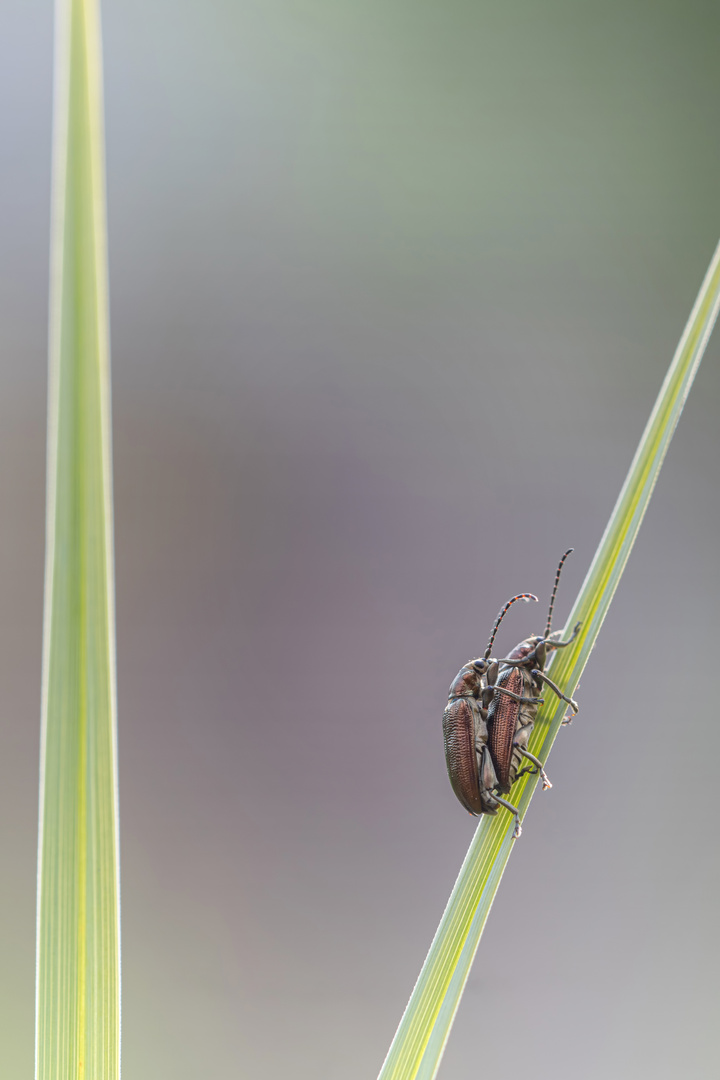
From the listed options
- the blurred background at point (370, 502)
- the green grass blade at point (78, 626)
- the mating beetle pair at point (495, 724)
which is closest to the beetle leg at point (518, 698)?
the mating beetle pair at point (495, 724)

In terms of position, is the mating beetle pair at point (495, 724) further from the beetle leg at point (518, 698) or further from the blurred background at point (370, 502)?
the blurred background at point (370, 502)

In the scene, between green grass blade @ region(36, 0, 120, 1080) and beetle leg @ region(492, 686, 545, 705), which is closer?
green grass blade @ region(36, 0, 120, 1080)

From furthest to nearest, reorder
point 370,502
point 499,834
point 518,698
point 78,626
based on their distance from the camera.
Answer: point 370,502
point 518,698
point 499,834
point 78,626

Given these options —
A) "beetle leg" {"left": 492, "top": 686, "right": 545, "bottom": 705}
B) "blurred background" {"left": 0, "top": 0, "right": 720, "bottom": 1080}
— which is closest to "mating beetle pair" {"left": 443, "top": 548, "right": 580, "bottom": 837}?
"beetle leg" {"left": 492, "top": 686, "right": 545, "bottom": 705}

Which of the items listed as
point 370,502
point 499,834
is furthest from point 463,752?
point 370,502

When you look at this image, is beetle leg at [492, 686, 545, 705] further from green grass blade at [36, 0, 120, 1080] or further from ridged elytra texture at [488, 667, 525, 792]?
green grass blade at [36, 0, 120, 1080]

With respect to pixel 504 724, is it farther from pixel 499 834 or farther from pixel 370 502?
pixel 370 502
